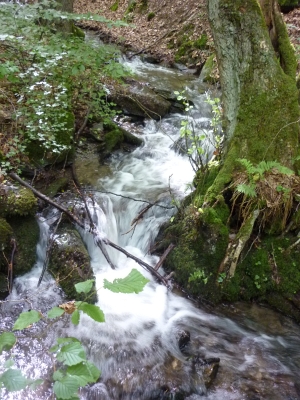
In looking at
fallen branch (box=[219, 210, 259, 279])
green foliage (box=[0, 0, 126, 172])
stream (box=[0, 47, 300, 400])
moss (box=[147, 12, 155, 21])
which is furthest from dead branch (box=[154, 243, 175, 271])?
moss (box=[147, 12, 155, 21])

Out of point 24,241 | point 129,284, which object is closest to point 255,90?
point 24,241

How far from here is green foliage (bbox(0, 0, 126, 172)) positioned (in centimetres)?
527

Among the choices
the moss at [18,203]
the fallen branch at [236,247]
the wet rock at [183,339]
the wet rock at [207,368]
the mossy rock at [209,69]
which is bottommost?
the wet rock at [183,339]

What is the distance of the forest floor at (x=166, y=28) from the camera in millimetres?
13400

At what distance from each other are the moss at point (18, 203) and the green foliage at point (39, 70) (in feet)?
1.55

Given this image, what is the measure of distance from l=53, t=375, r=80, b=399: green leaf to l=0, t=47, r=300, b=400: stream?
4.47ft

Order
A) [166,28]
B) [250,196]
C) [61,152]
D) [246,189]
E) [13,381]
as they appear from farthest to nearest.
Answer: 1. [166,28]
2. [61,152]
3. [250,196]
4. [246,189]
5. [13,381]

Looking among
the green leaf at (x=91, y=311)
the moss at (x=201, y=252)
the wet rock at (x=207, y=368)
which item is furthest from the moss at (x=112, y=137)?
the green leaf at (x=91, y=311)

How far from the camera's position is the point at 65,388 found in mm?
1521

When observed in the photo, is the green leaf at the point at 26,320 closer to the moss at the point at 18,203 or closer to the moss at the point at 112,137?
the moss at the point at 18,203

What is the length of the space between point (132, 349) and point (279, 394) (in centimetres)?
158

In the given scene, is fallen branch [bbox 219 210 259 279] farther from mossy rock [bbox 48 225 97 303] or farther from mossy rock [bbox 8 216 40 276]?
mossy rock [bbox 8 216 40 276]

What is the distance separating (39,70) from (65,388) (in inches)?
206

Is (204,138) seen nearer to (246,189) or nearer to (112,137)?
(246,189)
